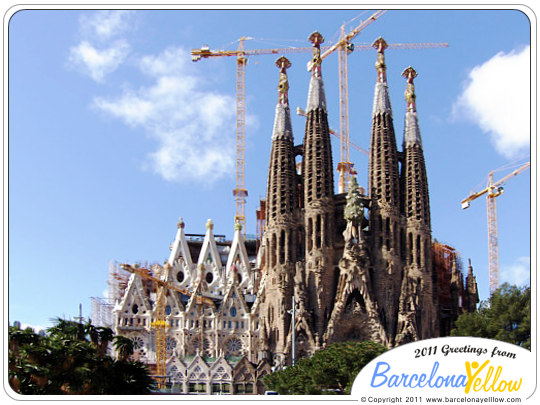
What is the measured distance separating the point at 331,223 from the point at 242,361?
1589cm

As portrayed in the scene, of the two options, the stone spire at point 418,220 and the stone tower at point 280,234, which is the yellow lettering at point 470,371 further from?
the stone spire at point 418,220

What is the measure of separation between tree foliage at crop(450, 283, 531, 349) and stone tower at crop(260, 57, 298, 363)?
1592 centimetres

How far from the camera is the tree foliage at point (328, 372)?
49500 millimetres

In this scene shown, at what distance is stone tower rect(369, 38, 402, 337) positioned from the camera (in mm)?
→ 76312

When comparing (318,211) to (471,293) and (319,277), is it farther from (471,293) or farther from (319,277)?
(471,293)

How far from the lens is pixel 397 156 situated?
269 feet

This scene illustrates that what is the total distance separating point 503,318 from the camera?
64750 mm

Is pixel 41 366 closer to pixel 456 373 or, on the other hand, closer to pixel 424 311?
pixel 456 373

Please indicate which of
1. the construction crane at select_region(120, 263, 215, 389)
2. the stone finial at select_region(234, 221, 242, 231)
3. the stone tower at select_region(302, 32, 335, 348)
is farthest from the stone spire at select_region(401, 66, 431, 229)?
the stone finial at select_region(234, 221, 242, 231)

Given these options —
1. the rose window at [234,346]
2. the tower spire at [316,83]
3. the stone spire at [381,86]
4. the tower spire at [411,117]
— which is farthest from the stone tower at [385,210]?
the rose window at [234,346]

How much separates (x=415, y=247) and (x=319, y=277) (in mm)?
9665

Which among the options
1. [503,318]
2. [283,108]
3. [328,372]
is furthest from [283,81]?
[328,372]

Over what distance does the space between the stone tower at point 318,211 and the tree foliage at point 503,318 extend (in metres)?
12.8

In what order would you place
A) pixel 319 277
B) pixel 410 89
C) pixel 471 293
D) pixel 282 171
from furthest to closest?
pixel 471 293 < pixel 410 89 < pixel 282 171 < pixel 319 277
